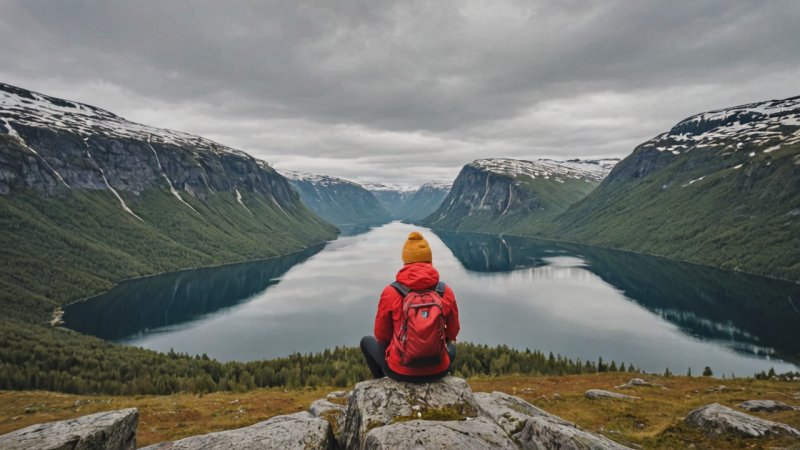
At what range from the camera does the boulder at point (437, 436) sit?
7605 mm

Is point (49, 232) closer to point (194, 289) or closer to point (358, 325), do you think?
point (194, 289)

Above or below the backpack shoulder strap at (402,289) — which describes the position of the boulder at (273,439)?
below

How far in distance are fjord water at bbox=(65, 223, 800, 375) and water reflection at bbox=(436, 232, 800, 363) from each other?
1.29 ft

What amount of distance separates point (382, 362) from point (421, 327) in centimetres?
233

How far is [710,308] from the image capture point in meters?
94.2

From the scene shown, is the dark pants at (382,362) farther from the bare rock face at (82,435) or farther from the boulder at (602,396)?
the boulder at (602,396)

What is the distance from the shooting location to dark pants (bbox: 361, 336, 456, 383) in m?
9.66

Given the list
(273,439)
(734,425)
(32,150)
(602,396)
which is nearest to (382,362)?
(273,439)

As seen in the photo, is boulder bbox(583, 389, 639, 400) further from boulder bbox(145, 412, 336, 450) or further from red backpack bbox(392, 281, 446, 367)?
boulder bbox(145, 412, 336, 450)

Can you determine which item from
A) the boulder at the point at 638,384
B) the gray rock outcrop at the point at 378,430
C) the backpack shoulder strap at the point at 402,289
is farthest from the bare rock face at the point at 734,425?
the boulder at the point at 638,384

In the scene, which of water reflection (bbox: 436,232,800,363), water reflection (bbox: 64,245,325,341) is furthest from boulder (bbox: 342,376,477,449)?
water reflection (bbox: 64,245,325,341)

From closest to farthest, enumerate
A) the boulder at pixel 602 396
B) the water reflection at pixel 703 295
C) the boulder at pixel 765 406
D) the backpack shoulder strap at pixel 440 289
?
the backpack shoulder strap at pixel 440 289, the boulder at pixel 765 406, the boulder at pixel 602 396, the water reflection at pixel 703 295

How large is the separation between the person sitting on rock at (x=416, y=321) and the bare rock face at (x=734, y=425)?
10636mm

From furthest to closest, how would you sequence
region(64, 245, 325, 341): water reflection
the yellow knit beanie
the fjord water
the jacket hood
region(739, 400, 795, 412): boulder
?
region(64, 245, 325, 341): water reflection
the fjord water
region(739, 400, 795, 412): boulder
the yellow knit beanie
the jacket hood
